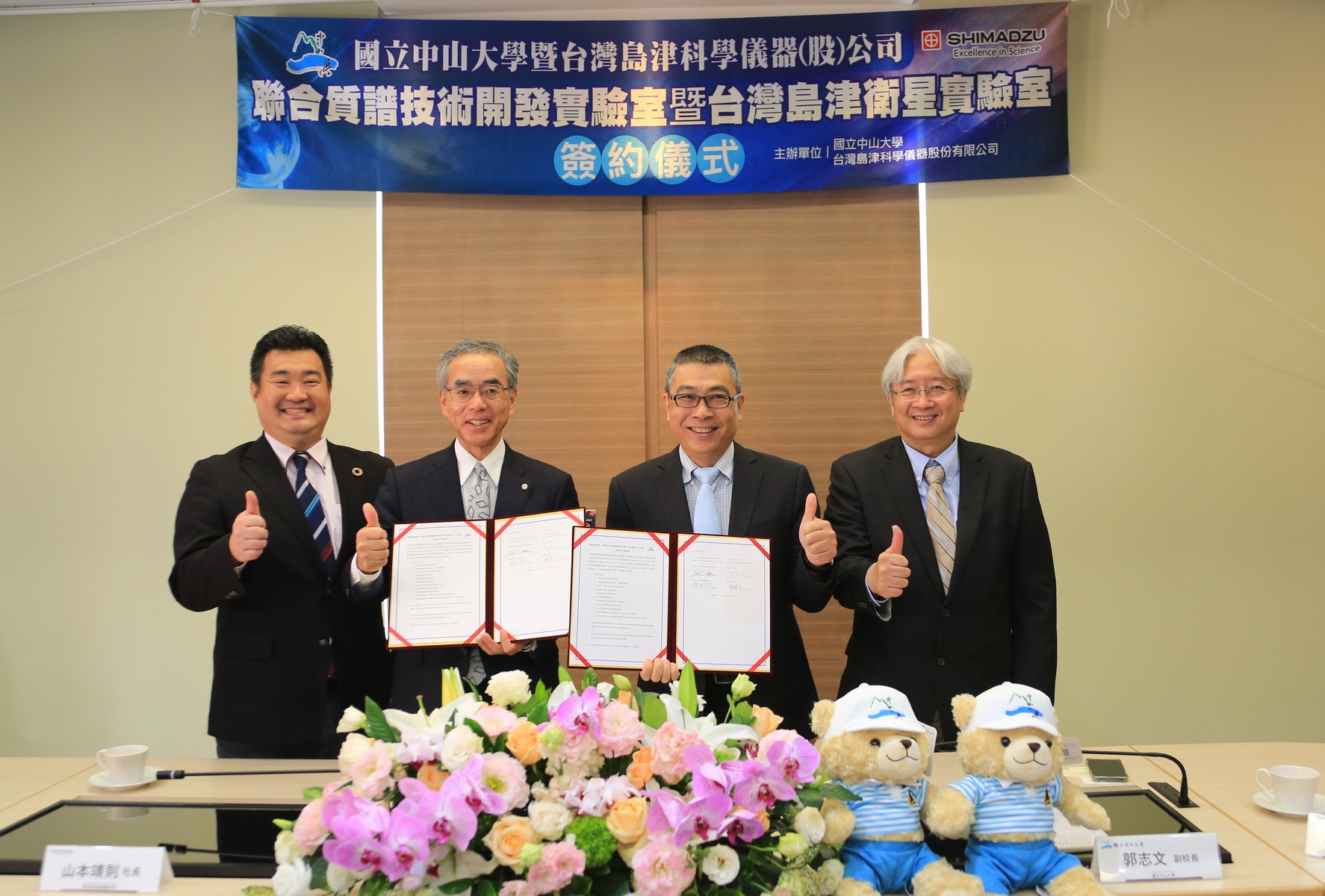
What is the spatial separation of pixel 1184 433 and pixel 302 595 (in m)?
3.47

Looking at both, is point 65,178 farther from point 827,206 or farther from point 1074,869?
point 1074,869

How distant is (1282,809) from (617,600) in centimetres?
140

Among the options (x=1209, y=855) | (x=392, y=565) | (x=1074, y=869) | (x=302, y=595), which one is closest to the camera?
(x=1074, y=869)

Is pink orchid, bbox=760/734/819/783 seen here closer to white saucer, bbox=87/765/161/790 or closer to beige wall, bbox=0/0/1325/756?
white saucer, bbox=87/765/161/790

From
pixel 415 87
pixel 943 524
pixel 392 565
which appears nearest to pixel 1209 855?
pixel 943 524

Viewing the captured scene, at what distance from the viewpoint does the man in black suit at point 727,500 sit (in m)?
2.40

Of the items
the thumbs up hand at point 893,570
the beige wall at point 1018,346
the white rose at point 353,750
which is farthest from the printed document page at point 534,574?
the beige wall at point 1018,346

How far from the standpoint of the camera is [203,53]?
12.6 feet

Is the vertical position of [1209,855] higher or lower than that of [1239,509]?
lower

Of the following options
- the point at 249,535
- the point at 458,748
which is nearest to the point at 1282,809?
the point at 458,748

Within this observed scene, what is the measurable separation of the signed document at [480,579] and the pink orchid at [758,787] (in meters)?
0.93

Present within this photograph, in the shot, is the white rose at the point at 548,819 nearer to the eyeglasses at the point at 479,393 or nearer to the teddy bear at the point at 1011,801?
the teddy bear at the point at 1011,801

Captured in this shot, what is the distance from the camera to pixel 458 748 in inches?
49.0

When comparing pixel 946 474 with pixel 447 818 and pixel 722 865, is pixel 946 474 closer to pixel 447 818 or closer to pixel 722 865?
pixel 722 865
